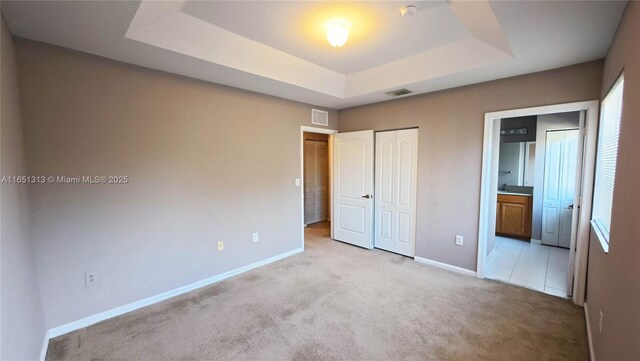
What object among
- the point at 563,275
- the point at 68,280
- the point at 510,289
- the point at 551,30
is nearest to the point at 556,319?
the point at 510,289

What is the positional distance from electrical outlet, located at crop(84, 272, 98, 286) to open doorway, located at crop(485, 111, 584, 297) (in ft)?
13.9

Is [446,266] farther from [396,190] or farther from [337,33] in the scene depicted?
[337,33]

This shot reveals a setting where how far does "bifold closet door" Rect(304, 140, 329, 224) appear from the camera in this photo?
5.91m

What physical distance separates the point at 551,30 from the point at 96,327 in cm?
441

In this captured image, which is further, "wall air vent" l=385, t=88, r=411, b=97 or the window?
"wall air vent" l=385, t=88, r=411, b=97

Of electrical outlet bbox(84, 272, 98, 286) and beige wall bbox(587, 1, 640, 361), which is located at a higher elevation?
beige wall bbox(587, 1, 640, 361)

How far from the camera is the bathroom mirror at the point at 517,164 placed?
498cm

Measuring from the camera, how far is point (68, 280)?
228 cm

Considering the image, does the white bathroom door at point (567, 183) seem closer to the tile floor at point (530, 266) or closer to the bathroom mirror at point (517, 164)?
the tile floor at point (530, 266)

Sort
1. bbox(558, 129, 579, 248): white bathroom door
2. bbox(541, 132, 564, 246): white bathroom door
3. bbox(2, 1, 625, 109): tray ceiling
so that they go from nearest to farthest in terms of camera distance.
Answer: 1. bbox(2, 1, 625, 109): tray ceiling
2. bbox(558, 129, 579, 248): white bathroom door
3. bbox(541, 132, 564, 246): white bathroom door

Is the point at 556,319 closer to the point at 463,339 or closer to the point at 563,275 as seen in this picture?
the point at 463,339

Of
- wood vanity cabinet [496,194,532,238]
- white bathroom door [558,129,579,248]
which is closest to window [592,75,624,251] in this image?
white bathroom door [558,129,579,248]

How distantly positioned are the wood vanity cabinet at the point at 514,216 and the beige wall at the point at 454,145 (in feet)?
7.09

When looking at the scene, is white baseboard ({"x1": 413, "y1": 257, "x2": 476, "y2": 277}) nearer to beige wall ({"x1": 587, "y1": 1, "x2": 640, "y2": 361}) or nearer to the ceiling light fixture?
beige wall ({"x1": 587, "y1": 1, "x2": 640, "y2": 361})
